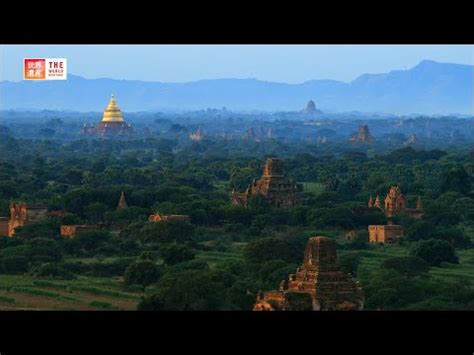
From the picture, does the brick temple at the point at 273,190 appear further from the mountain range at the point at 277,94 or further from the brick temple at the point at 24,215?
the mountain range at the point at 277,94

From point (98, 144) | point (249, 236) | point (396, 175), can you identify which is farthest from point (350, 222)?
point (98, 144)

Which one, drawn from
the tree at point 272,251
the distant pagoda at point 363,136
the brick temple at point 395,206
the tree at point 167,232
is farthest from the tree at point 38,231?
the distant pagoda at point 363,136

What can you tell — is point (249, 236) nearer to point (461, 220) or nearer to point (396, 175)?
point (461, 220)

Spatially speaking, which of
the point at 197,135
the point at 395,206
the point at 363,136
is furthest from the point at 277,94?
Result: the point at 395,206

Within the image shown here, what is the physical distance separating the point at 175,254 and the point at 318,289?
7.27 metres

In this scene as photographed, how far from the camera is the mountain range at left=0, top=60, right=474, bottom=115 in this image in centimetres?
4762

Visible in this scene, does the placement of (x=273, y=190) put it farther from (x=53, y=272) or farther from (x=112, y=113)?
(x=112, y=113)

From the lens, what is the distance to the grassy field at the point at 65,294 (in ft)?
64.7

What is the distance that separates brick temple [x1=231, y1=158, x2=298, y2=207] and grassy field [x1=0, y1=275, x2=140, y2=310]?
11823 millimetres

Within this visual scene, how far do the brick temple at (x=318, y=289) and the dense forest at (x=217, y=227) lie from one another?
2.34 ft

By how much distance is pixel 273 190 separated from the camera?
119 feet

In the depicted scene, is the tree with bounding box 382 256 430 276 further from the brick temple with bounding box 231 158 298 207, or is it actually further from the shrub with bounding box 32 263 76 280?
the brick temple with bounding box 231 158 298 207

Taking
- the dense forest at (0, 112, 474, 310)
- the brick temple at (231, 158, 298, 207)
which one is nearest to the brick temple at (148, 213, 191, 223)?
the dense forest at (0, 112, 474, 310)
